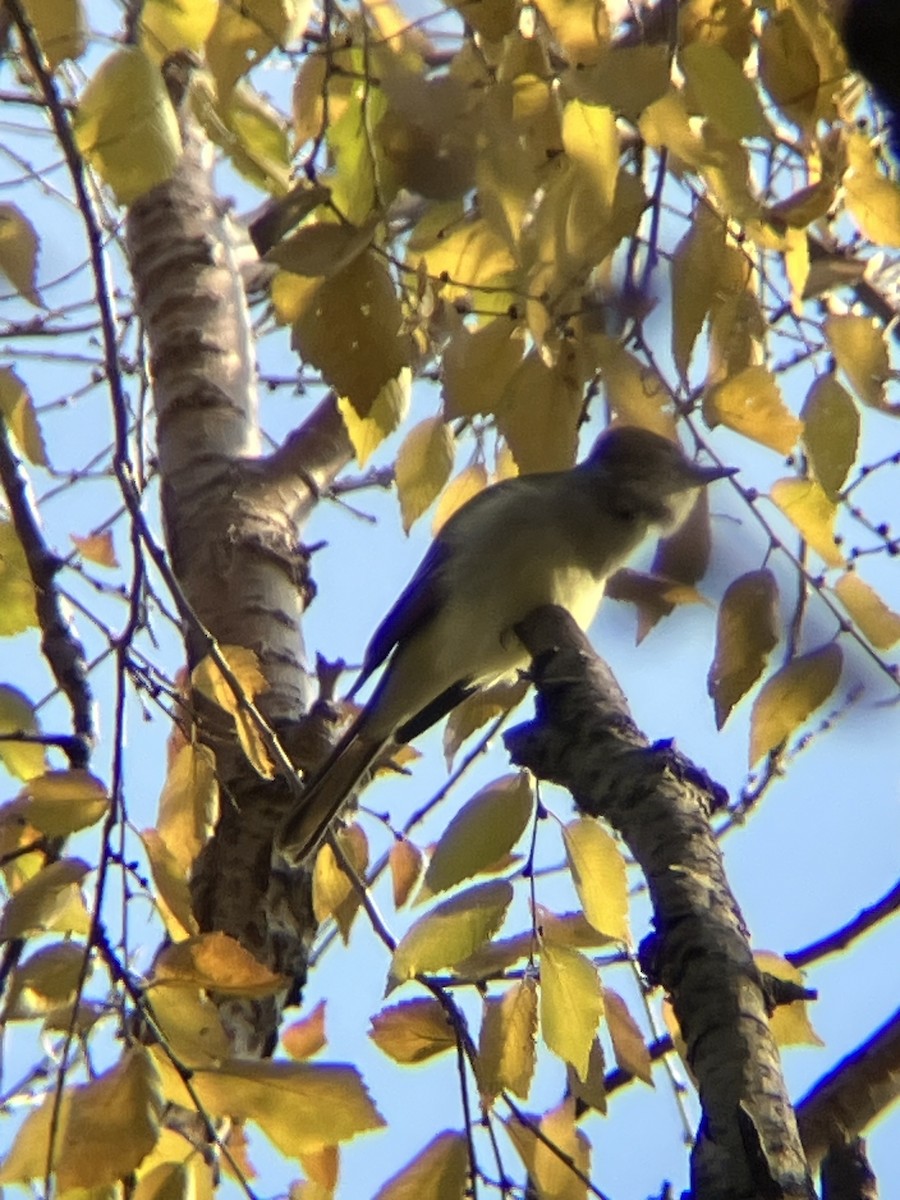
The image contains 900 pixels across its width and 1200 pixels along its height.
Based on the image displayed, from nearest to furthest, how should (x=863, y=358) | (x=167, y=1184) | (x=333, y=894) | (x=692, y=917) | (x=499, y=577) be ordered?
(x=692, y=917) → (x=167, y=1184) → (x=863, y=358) → (x=333, y=894) → (x=499, y=577)

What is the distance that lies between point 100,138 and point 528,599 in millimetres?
1755

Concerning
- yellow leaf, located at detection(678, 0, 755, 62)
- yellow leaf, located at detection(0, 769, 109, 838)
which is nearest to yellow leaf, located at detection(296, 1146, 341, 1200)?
yellow leaf, located at detection(0, 769, 109, 838)

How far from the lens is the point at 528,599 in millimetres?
3129

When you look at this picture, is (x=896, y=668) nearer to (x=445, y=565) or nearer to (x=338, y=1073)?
(x=338, y=1073)

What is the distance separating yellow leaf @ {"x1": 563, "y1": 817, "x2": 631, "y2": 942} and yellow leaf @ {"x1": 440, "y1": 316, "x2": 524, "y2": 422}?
1.85 ft

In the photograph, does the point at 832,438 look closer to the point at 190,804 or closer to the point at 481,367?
the point at 481,367

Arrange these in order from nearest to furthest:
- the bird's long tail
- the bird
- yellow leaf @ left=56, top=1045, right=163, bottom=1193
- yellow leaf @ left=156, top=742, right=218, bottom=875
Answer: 1. yellow leaf @ left=56, top=1045, right=163, bottom=1193
2. yellow leaf @ left=156, top=742, right=218, bottom=875
3. the bird's long tail
4. the bird

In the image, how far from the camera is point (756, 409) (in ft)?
5.82

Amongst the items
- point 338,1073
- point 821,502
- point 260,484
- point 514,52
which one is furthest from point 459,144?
point 260,484

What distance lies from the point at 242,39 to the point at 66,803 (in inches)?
36.5

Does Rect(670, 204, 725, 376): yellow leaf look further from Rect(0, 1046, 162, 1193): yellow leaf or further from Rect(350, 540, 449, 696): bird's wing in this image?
Rect(350, 540, 449, 696): bird's wing

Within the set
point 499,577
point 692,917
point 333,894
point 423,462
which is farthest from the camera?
point 499,577

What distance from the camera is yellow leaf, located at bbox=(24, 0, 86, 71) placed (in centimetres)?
154

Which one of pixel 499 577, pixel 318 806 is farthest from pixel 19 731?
pixel 499 577
